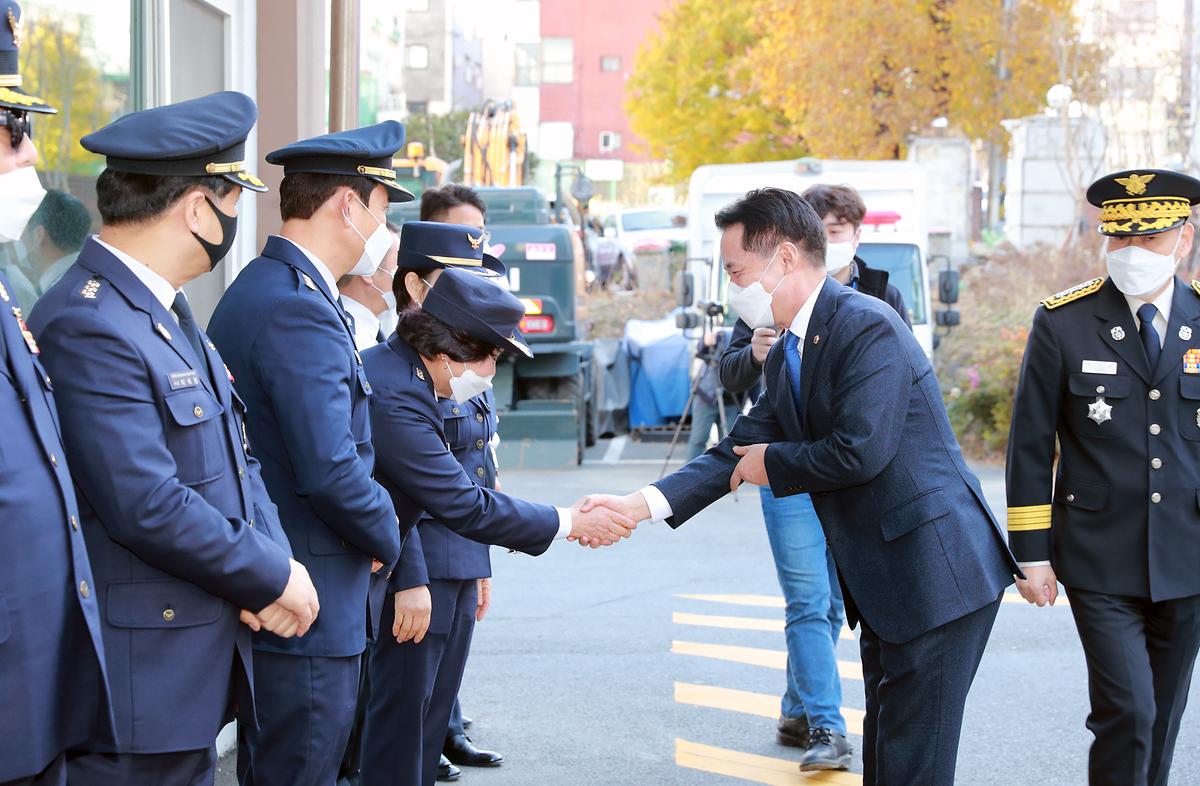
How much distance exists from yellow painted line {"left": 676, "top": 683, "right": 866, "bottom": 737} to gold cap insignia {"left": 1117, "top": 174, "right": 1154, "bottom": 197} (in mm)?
2934

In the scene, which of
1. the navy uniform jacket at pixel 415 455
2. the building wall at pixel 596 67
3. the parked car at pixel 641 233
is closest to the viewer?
the navy uniform jacket at pixel 415 455

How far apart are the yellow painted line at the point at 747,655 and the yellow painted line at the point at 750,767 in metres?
1.44

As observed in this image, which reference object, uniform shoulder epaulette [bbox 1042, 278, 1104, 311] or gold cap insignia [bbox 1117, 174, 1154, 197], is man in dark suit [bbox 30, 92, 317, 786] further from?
gold cap insignia [bbox 1117, 174, 1154, 197]

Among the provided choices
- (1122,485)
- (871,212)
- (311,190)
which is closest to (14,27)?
(311,190)

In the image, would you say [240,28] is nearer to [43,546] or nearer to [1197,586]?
[43,546]

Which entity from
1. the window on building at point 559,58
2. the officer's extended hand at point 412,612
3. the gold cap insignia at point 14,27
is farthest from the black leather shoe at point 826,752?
the window on building at point 559,58

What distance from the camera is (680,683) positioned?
7227mm

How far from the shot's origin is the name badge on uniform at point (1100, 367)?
14.8ft

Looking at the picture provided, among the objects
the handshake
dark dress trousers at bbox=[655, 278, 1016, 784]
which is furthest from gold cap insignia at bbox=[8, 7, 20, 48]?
the handshake

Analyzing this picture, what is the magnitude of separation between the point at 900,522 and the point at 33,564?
2278 millimetres

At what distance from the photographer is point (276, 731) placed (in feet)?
12.0

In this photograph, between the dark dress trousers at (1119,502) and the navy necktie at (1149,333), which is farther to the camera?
the navy necktie at (1149,333)

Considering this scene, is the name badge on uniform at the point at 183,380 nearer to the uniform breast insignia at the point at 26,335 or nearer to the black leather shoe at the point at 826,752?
the uniform breast insignia at the point at 26,335

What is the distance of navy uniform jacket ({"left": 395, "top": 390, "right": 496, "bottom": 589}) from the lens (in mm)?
4445
